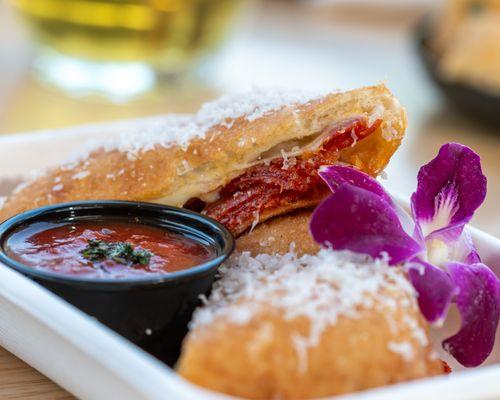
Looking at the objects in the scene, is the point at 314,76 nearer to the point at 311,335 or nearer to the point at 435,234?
the point at 435,234

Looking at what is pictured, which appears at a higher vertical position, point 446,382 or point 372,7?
point 446,382

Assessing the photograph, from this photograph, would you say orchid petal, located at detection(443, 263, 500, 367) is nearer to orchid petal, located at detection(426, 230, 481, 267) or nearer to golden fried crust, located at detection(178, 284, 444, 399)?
orchid petal, located at detection(426, 230, 481, 267)

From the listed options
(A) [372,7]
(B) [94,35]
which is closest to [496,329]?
(B) [94,35]

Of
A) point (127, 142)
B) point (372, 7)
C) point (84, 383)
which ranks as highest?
point (127, 142)

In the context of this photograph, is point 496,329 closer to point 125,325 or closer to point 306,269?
point 306,269

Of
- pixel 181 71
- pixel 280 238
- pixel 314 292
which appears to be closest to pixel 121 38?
pixel 181 71

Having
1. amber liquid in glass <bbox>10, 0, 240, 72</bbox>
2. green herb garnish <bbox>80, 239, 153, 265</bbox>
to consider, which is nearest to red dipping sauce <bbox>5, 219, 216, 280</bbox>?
green herb garnish <bbox>80, 239, 153, 265</bbox>
